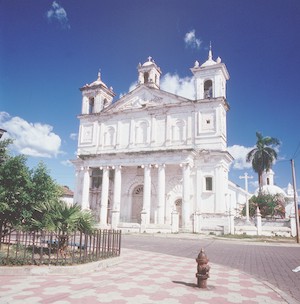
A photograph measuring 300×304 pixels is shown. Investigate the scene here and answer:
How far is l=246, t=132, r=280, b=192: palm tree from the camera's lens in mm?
44434

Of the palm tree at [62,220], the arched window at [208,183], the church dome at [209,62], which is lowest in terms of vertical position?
the palm tree at [62,220]

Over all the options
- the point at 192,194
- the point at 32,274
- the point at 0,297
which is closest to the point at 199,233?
the point at 192,194

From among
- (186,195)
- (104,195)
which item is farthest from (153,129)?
(104,195)

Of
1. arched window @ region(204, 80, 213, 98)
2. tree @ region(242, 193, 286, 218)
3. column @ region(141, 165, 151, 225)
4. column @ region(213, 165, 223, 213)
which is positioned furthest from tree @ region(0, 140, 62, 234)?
tree @ region(242, 193, 286, 218)

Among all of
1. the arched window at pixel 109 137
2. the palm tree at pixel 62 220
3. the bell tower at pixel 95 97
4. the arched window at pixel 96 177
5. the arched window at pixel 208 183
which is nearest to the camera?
the palm tree at pixel 62 220

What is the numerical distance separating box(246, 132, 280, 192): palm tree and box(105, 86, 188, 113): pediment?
16.9 metres

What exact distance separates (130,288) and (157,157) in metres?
26.1

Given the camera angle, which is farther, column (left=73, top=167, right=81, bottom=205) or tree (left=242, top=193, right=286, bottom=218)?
tree (left=242, top=193, right=286, bottom=218)

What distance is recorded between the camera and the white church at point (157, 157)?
31281mm

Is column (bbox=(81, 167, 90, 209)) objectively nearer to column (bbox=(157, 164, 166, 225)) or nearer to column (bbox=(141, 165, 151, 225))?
column (bbox=(141, 165, 151, 225))

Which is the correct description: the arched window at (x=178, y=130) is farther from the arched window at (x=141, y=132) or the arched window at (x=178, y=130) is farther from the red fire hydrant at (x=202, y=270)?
the red fire hydrant at (x=202, y=270)

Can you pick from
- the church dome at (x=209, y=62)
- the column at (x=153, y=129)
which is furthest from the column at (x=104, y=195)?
the church dome at (x=209, y=62)

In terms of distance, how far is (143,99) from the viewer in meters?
37.6

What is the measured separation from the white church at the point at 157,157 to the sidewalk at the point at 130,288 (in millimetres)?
20319
